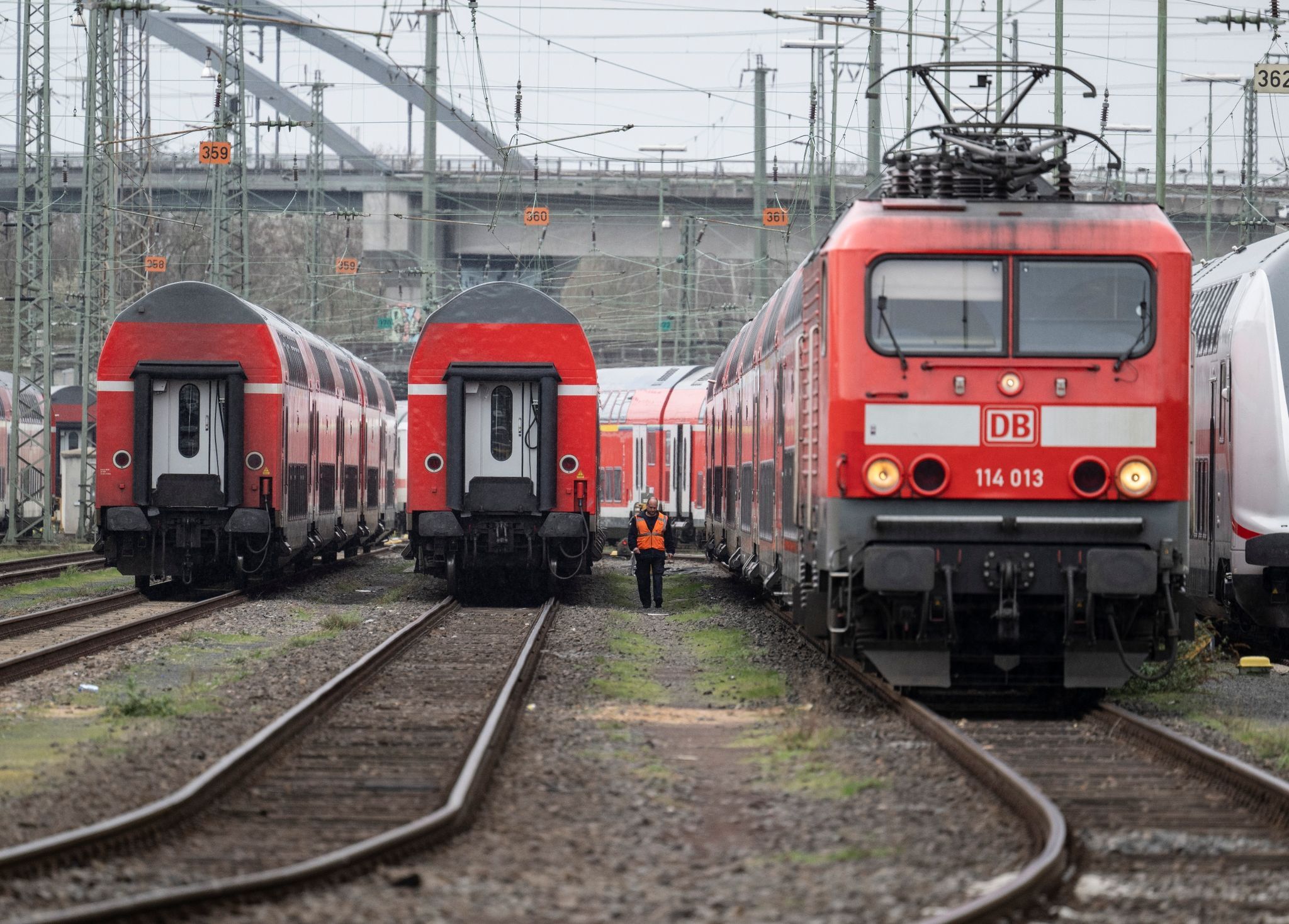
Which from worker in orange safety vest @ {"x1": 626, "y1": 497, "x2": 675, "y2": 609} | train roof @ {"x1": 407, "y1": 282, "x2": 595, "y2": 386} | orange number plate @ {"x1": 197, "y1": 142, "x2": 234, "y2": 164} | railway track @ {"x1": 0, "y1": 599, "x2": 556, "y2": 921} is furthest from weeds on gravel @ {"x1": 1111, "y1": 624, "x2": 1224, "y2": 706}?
orange number plate @ {"x1": 197, "y1": 142, "x2": 234, "y2": 164}

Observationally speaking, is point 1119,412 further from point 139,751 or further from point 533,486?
point 533,486

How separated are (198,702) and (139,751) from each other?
8.57 ft

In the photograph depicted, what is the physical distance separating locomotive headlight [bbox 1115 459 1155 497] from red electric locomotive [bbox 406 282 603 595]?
1148 centimetres

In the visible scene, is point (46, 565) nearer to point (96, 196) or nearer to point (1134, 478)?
point (96, 196)

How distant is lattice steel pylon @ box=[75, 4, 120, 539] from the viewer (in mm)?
35406

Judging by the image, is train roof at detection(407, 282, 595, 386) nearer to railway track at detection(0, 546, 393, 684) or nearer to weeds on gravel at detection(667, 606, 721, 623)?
weeds on gravel at detection(667, 606, 721, 623)

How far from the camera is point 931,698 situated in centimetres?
1294

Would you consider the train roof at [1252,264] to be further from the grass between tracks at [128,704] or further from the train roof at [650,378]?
the train roof at [650,378]

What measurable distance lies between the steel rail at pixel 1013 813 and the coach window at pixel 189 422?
13169 millimetres

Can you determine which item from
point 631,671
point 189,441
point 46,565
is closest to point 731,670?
point 631,671

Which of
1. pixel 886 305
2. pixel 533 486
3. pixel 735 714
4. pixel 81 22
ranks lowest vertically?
pixel 735 714

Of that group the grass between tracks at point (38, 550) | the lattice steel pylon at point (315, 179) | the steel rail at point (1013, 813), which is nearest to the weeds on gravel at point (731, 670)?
the steel rail at point (1013, 813)

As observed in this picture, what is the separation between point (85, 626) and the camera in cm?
2008

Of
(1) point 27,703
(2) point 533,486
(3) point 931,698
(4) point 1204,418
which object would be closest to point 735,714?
(3) point 931,698
